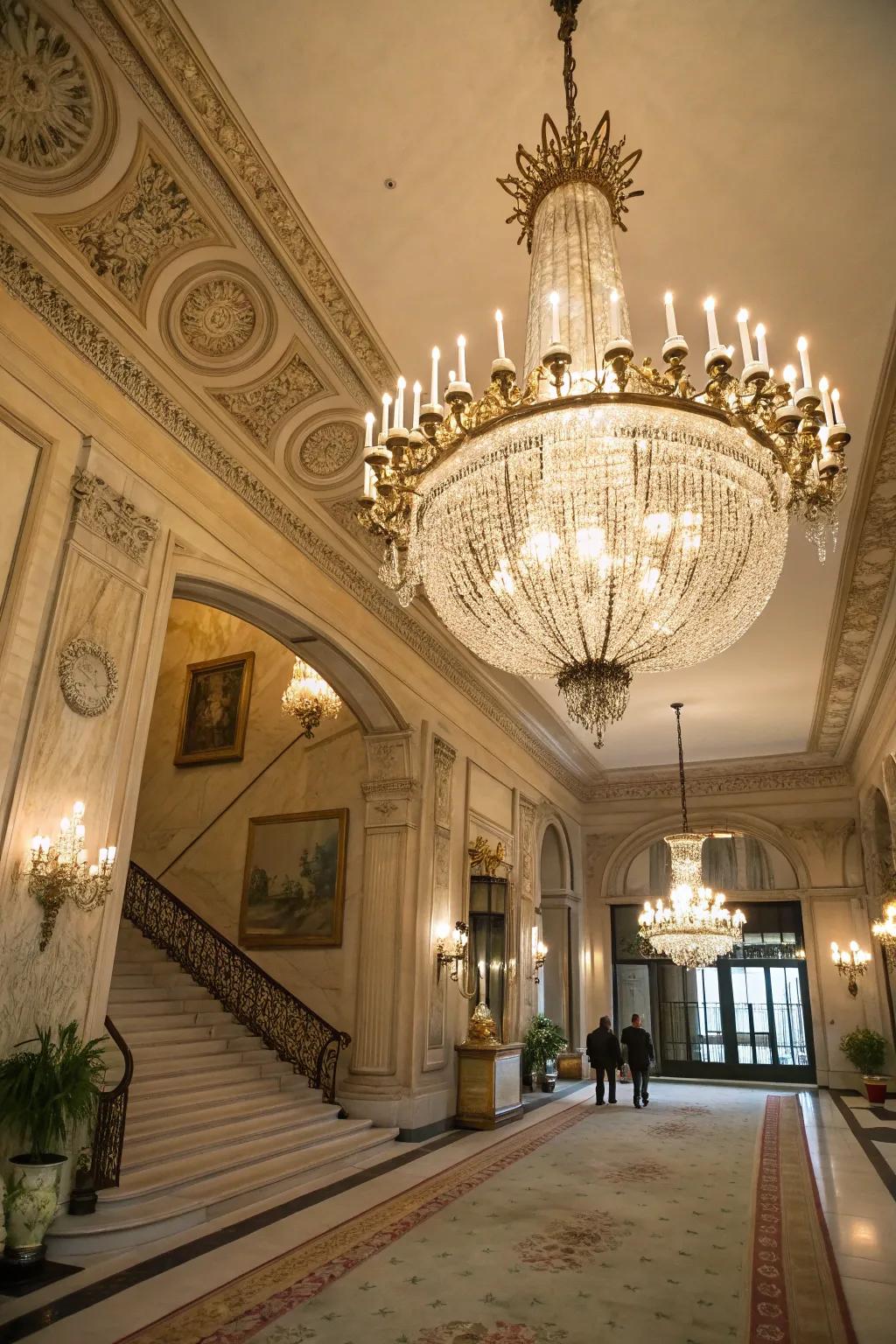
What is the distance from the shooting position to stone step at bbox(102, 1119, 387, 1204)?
5250mm

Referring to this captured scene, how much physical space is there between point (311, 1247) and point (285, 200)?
6002 mm

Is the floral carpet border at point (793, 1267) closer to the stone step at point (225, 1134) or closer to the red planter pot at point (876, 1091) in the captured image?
the stone step at point (225, 1134)

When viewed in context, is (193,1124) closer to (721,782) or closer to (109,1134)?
(109,1134)

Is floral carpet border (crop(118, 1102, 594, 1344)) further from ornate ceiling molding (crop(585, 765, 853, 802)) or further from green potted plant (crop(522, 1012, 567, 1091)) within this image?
ornate ceiling molding (crop(585, 765, 853, 802))

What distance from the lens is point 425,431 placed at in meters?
3.61

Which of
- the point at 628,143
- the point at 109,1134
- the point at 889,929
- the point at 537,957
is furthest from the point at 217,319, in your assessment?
the point at 889,929

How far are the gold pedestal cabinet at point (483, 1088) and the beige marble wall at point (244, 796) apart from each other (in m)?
1.59

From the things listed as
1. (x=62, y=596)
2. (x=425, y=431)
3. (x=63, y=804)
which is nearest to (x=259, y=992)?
(x=63, y=804)

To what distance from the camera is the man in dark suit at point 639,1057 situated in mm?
11703

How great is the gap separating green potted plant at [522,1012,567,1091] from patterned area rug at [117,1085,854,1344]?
4.86m

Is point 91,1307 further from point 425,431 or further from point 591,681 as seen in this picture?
point 425,431

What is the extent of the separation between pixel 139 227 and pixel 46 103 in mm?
756

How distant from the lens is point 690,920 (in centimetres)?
1159

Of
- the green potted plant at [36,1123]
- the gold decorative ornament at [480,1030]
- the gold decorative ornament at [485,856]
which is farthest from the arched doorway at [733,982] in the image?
the green potted plant at [36,1123]
